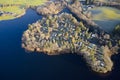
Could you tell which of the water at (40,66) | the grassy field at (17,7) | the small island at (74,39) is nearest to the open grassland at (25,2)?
the grassy field at (17,7)

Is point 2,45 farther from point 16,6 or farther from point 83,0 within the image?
point 83,0

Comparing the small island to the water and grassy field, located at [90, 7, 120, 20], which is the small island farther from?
grassy field, located at [90, 7, 120, 20]

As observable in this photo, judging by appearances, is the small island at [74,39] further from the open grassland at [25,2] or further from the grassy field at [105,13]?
the open grassland at [25,2]

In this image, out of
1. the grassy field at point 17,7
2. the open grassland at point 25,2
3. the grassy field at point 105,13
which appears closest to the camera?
the grassy field at point 105,13

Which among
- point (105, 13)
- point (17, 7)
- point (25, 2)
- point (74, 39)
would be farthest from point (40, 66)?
point (25, 2)

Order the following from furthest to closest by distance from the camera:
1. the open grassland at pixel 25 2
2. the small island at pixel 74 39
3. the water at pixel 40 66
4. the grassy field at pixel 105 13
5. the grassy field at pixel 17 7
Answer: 1. the open grassland at pixel 25 2
2. the grassy field at pixel 17 7
3. the grassy field at pixel 105 13
4. the small island at pixel 74 39
5. the water at pixel 40 66

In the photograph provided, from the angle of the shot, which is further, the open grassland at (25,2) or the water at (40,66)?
the open grassland at (25,2)

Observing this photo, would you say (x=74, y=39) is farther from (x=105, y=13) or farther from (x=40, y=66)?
(x=105, y=13)

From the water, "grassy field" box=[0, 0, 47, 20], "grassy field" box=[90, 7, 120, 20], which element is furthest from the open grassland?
the water
